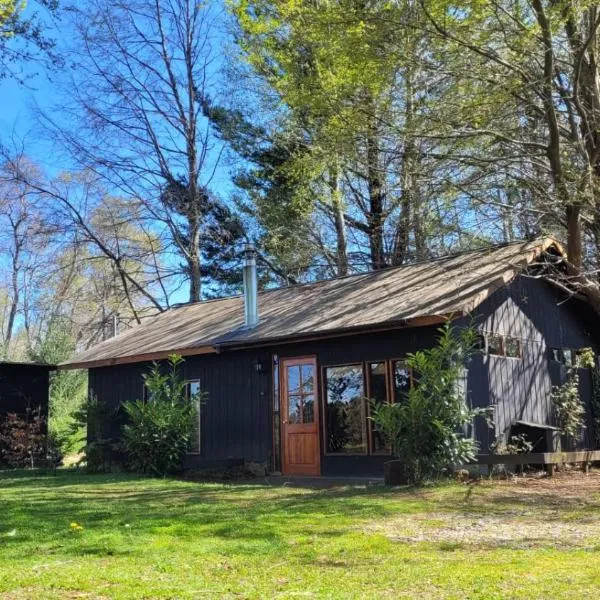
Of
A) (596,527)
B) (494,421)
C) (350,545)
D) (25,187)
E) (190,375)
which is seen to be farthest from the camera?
(25,187)

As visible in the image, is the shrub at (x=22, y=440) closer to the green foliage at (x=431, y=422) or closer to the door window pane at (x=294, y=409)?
the door window pane at (x=294, y=409)

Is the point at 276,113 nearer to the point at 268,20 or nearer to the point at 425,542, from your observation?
the point at 268,20

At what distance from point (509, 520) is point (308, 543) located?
2.34 metres

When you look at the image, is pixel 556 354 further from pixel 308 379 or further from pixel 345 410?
pixel 308 379

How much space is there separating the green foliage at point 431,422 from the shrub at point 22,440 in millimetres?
9326

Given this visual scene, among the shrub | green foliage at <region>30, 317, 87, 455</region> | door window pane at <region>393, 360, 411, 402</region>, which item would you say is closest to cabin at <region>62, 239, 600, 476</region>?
door window pane at <region>393, 360, 411, 402</region>

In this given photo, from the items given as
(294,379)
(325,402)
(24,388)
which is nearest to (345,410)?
(325,402)

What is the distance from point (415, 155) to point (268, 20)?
342cm

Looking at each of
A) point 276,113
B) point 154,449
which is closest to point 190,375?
point 154,449

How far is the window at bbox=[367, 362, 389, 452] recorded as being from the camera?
39.0 ft

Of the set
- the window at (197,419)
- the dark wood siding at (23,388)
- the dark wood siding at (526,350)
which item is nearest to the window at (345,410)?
the dark wood siding at (526,350)

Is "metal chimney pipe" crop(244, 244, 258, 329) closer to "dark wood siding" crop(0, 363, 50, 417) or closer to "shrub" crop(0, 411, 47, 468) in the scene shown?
"shrub" crop(0, 411, 47, 468)

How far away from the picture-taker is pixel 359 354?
1226 centimetres

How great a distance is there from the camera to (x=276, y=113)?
20.4 m
